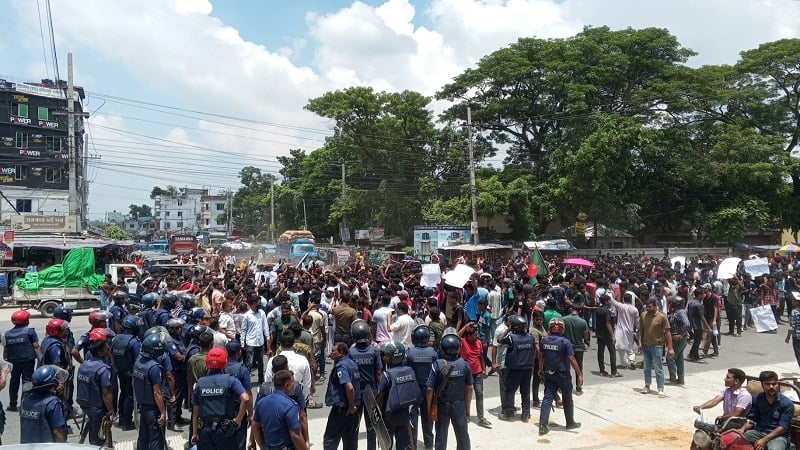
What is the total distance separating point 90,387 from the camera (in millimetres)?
6484

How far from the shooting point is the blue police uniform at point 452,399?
6496 mm

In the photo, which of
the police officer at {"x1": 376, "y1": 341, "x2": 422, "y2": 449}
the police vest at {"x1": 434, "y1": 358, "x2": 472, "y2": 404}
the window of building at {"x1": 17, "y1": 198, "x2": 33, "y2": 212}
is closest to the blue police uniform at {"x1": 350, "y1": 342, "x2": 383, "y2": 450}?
the police officer at {"x1": 376, "y1": 341, "x2": 422, "y2": 449}

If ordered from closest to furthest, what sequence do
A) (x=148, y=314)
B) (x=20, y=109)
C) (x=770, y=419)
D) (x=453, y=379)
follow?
(x=770, y=419) → (x=453, y=379) → (x=148, y=314) → (x=20, y=109)

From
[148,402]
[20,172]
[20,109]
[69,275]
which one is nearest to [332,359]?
[148,402]

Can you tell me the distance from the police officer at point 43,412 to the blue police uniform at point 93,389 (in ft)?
3.07

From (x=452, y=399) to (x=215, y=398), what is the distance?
8.70 ft

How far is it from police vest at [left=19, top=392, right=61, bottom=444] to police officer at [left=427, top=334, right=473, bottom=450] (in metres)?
3.84

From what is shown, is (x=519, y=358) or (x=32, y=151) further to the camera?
(x=32, y=151)

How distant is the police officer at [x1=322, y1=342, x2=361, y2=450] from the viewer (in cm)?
602

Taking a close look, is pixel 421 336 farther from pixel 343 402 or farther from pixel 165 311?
Answer: pixel 165 311

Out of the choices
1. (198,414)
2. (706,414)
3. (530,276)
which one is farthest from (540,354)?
(530,276)

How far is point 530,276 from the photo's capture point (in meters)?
16.2

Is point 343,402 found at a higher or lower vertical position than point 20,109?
lower

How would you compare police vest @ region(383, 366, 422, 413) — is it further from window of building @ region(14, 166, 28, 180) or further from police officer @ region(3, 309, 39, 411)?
window of building @ region(14, 166, 28, 180)
